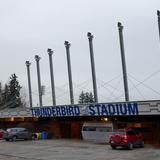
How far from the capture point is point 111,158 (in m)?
32.6

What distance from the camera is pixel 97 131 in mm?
48469

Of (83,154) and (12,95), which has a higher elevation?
(12,95)

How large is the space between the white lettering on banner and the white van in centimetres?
153

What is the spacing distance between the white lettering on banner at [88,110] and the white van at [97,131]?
1.53m

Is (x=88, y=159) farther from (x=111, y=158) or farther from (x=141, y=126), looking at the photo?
(x=141, y=126)

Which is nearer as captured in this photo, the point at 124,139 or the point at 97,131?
the point at 124,139

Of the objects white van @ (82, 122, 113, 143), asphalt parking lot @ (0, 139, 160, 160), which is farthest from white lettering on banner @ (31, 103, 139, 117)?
asphalt parking lot @ (0, 139, 160, 160)

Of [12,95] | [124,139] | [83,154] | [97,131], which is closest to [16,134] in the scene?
[97,131]

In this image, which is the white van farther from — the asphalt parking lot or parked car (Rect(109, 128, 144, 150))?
parked car (Rect(109, 128, 144, 150))

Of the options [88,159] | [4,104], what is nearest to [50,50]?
[88,159]

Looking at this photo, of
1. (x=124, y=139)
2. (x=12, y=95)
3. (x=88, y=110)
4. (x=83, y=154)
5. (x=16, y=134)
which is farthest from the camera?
(x=12, y=95)

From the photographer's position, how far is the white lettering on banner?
141ft

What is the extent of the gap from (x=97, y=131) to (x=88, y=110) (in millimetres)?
2328

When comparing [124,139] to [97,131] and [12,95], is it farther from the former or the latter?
[12,95]
